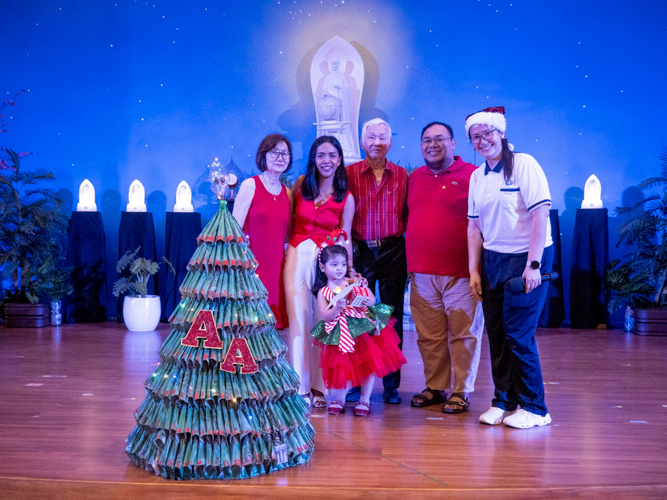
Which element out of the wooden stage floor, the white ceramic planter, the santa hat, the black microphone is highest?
the santa hat

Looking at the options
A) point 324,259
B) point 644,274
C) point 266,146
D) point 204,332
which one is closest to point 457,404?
point 324,259

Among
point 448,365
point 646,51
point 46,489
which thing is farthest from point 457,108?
Answer: point 46,489

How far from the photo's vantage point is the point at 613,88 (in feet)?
21.4

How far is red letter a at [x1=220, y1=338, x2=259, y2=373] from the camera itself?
2.05m

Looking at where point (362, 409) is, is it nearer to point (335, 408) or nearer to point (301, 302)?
point (335, 408)

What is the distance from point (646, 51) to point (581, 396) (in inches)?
188

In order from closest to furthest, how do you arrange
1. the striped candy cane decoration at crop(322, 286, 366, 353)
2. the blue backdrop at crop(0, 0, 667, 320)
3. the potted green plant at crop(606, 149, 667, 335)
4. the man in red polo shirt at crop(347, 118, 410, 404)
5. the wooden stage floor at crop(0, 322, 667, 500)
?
the wooden stage floor at crop(0, 322, 667, 500)
the striped candy cane decoration at crop(322, 286, 366, 353)
the man in red polo shirt at crop(347, 118, 410, 404)
the potted green plant at crop(606, 149, 667, 335)
the blue backdrop at crop(0, 0, 667, 320)

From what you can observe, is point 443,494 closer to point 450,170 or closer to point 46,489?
point 46,489

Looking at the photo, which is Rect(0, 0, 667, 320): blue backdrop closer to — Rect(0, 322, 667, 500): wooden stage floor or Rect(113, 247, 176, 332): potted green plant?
Rect(113, 247, 176, 332): potted green plant

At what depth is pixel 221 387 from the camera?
2041 millimetres

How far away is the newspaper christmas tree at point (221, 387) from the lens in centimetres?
202

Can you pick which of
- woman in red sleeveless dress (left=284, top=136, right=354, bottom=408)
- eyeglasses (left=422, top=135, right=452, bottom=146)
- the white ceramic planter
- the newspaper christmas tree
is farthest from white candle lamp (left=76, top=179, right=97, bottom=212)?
the newspaper christmas tree

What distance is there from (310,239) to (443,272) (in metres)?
0.73

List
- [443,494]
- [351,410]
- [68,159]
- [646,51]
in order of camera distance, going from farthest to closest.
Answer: [68,159] < [646,51] < [351,410] < [443,494]
